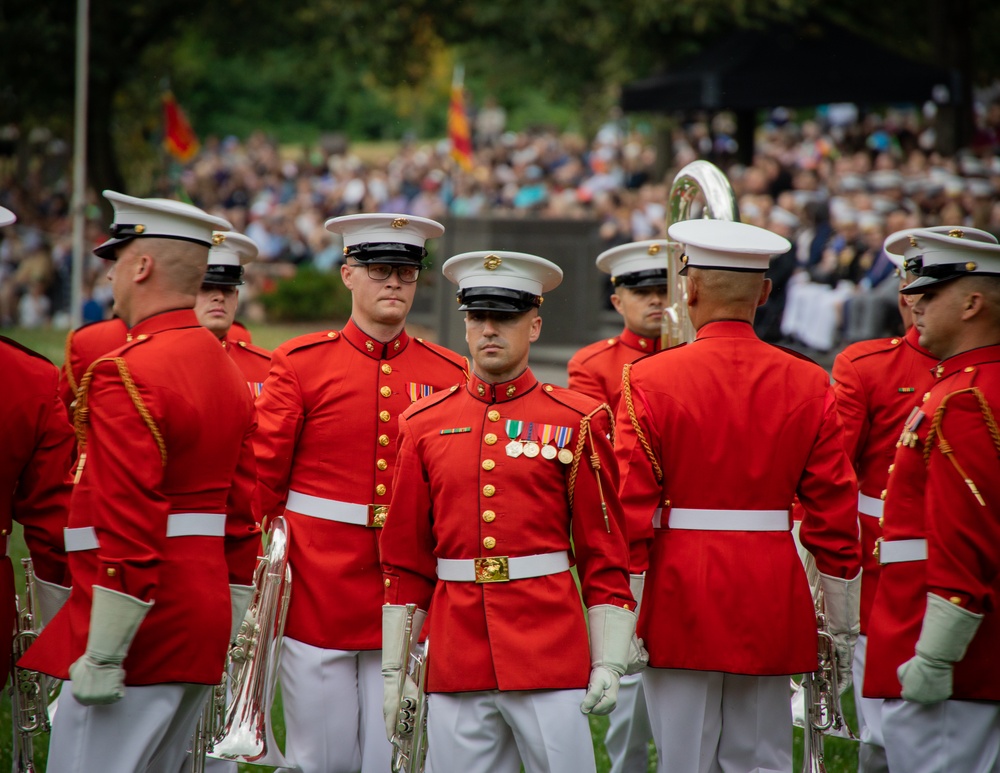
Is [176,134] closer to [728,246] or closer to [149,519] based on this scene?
[728,246]

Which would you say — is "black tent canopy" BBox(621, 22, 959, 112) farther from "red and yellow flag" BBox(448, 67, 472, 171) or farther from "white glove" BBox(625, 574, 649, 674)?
"white glove" BBox(625, 574, 649, 674)

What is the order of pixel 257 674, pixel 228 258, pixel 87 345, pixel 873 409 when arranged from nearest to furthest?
pixel 257 674
pixel 873 409
pixel 87 345
pixel 228 258

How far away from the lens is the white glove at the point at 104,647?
4062mm

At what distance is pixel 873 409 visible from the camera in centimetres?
608

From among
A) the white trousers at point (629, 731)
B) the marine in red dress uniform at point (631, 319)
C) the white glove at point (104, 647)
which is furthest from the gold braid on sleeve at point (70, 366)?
the white trousers at point (629, 731)

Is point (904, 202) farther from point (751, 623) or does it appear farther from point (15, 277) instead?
point (15, 277)

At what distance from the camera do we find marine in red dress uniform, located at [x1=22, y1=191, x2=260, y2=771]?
4.11m

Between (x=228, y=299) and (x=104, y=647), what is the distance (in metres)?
2.89

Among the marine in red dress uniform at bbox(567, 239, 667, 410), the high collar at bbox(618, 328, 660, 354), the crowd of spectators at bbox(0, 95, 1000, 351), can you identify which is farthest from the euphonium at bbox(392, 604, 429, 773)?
the crowd of spectators at bbox(0, 95, 1000, 351)

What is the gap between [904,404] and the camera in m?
6.00

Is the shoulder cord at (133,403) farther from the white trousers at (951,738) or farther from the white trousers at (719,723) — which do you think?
the white trousers at (951,738)

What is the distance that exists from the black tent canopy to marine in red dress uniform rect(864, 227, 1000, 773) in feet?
39.9

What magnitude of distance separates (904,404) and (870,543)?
642 millimetres

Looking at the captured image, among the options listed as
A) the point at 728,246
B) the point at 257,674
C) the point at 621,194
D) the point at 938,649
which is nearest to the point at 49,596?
the point at 257,674
